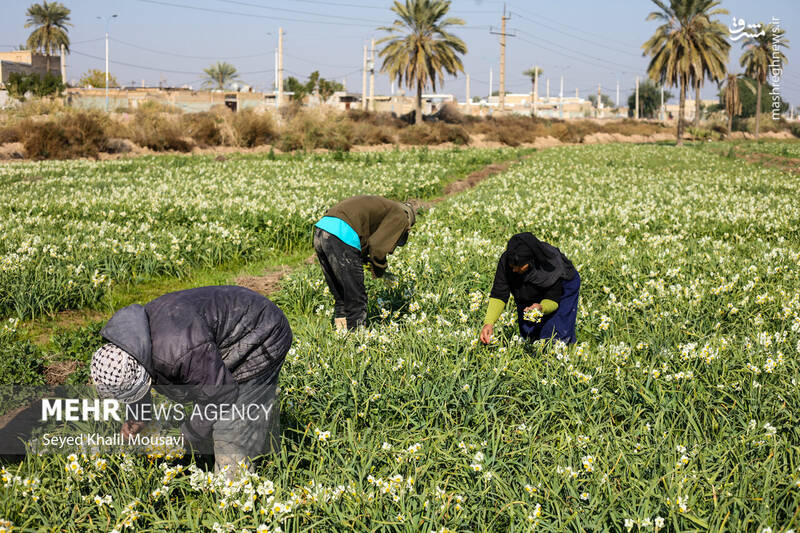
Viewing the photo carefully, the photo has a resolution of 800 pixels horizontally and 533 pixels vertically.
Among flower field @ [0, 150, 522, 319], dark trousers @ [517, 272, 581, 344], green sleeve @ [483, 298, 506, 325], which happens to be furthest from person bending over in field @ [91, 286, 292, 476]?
flower field @ [0, 150, 522, 319]

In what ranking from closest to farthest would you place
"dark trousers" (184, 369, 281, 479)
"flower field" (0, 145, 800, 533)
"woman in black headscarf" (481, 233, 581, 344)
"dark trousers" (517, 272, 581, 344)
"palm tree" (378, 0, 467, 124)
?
1. "flower field" (0, 145, 800, 533)
2. "dark trousers" (184, 369, 281, 479)
3. "woman in black headscarf" (481, 233, 581, 344)
4. "dark trousers" (517, 272, 581, 344)
5. "palm tree" (378, 0, 467, 124)

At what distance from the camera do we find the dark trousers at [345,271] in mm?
5980

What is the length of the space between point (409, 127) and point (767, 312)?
42810 mm

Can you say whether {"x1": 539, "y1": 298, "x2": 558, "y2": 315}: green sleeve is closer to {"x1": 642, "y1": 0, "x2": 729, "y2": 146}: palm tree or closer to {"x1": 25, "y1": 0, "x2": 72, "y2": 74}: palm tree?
{"x1": 642, "y1": 0, "x2": 729, "y2": 146}: palm tree

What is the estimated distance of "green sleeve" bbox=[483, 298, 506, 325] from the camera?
5.45 meters

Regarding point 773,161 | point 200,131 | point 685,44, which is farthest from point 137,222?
point 685,44

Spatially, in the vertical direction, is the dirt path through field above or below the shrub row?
below

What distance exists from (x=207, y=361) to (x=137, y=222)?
9641 mm

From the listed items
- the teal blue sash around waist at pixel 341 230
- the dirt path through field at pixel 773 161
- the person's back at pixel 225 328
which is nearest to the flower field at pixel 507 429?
the person's back at pixel 225 328

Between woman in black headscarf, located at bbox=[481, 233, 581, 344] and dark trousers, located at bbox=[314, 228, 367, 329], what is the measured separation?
4.42 feet

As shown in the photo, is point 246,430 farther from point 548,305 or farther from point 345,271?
point 548,305

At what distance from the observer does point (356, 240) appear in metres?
6.02

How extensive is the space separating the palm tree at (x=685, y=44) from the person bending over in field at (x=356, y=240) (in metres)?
51.2

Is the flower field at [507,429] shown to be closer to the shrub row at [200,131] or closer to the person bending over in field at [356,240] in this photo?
the person bending over in field at [356,240]
